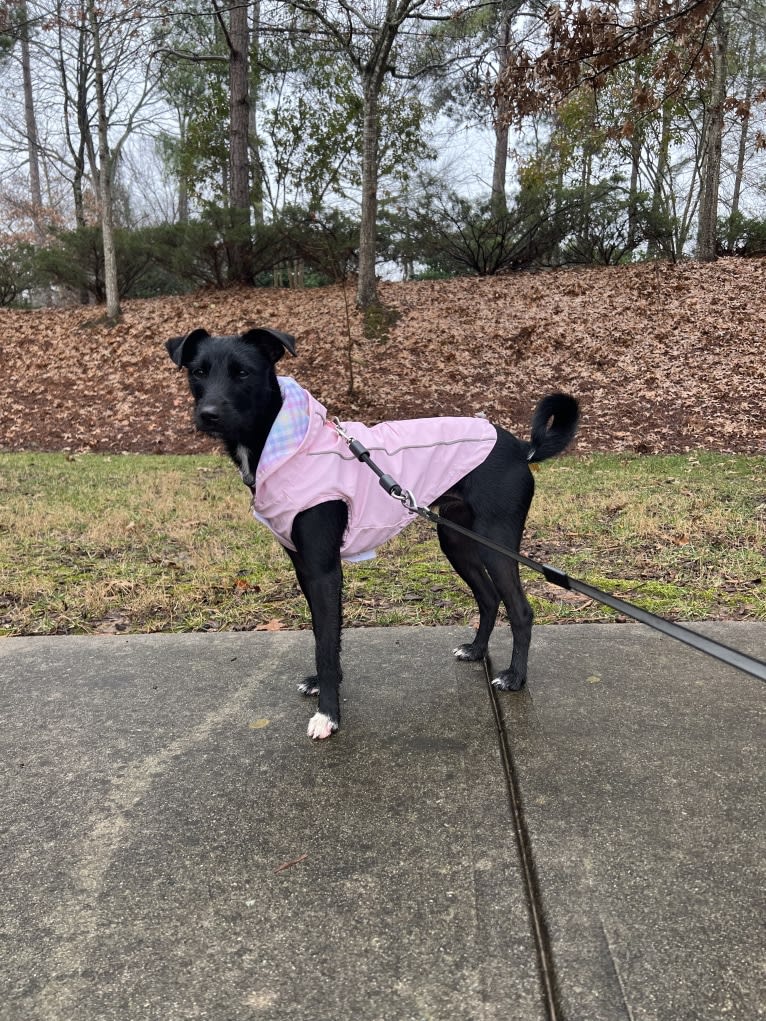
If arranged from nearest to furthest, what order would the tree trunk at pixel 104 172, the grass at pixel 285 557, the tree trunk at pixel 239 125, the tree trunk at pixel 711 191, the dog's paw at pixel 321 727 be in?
the dog's paw at pixel 321 727 < the grass at pixel 285 557 < the tree trunk at pixel 104 172 < the tree trunk at pixel 711 191 < the tree trunk at pixel 239 125

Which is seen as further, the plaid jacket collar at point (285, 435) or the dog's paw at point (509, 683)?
the dog's paw at point (509, 683)

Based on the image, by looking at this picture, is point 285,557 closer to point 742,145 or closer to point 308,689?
point 308,689

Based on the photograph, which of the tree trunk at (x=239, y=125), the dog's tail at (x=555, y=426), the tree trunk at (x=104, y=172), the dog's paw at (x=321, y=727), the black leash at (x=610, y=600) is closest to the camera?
the black leash at (x=610, y=600)

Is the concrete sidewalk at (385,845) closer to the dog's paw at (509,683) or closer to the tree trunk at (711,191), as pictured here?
the dog's paw at (509,683)

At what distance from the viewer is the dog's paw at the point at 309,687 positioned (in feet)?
9.05

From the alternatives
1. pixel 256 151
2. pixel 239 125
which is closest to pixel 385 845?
pixel 239 125

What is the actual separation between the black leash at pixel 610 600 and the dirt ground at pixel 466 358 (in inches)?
280

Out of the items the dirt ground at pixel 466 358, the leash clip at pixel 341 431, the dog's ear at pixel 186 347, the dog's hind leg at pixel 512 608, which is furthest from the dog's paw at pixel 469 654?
the dirt ground at pixel 466 358

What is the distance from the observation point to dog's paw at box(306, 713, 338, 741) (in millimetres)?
2439

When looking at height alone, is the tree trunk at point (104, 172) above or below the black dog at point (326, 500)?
above

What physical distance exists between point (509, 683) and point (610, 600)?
3.53ft

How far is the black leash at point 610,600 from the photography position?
1.45 meters

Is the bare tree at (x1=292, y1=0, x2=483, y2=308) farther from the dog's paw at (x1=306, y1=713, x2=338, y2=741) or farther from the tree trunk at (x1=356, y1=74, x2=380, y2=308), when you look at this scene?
the dog's paw at (x1=306, y1=713, x2=338, y2=741)

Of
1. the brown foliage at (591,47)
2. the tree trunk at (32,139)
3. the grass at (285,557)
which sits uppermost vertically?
the tree trunk at (32,139)
